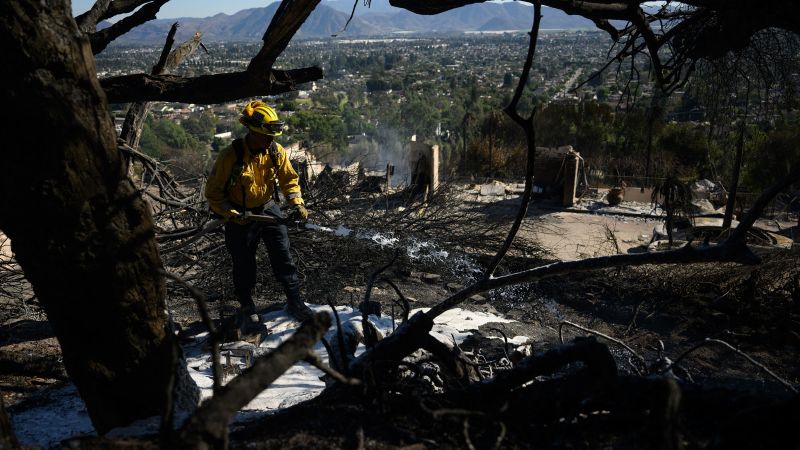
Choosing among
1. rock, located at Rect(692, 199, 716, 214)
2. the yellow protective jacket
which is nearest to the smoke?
rock, located at Rect(692, 199, 716, 214)

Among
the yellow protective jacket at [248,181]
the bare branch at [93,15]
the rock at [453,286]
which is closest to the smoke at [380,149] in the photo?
the rock at [453,286]

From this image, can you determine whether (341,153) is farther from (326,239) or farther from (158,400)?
(158,400)

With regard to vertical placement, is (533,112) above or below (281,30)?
below

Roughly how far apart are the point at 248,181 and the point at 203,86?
123 centimetres

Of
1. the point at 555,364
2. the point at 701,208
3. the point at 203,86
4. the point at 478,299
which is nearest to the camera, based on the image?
the point at 555,364

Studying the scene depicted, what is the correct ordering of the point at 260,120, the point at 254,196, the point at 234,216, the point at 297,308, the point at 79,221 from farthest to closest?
the point at 297,308 < the point at 254,196 < the point at 234,216 < the point at 260,120 < the point at 79,221

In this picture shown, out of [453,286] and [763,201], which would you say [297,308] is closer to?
[453,286]

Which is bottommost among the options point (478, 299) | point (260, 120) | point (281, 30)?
point (478, 299)

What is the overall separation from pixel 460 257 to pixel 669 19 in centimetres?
338

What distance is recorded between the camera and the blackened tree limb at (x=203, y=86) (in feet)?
9.35

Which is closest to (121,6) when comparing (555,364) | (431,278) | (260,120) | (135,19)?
(135,19)

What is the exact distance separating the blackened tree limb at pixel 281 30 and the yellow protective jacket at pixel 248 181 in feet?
4.43

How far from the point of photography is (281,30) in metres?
2.53

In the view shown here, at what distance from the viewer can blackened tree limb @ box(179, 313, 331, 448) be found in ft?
4.05
